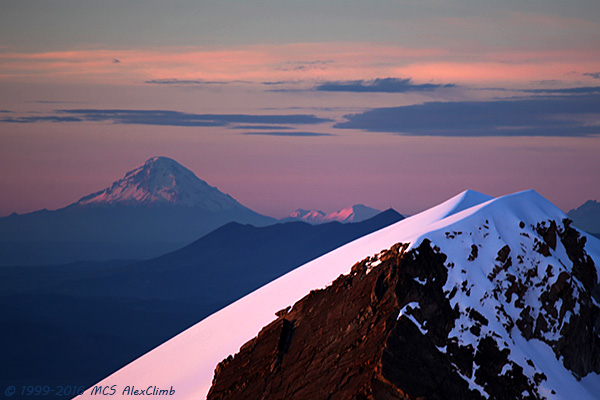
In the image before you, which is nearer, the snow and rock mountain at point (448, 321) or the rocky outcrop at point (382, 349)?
the rocky outcrop at point (382, 349)

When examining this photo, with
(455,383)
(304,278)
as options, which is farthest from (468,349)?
(304,278)

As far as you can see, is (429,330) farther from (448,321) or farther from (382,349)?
(382,349)

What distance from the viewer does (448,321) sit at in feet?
116

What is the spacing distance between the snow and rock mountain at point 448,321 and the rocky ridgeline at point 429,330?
0.20 ft

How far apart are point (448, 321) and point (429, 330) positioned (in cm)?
129

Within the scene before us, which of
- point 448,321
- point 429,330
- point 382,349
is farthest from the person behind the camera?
point 448,321

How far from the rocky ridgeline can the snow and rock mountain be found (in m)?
0.06

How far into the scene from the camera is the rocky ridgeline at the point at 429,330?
3341cm

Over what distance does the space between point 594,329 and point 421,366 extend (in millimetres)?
13335

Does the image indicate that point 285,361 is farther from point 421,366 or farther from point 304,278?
point 304,278

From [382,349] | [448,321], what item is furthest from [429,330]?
[382,349]

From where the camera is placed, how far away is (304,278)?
50688 millimetres

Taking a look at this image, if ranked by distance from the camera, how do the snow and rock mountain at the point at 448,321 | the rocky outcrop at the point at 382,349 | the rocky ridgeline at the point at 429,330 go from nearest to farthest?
the rocky outcrop at the point at 382,349
the rocky ridgeline at the point at 429,330
the snow and rock mountain at the point at 448,321

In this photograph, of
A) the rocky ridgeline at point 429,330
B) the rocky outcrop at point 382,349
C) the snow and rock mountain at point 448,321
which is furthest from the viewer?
the snow and rock mountain at point 448,321
